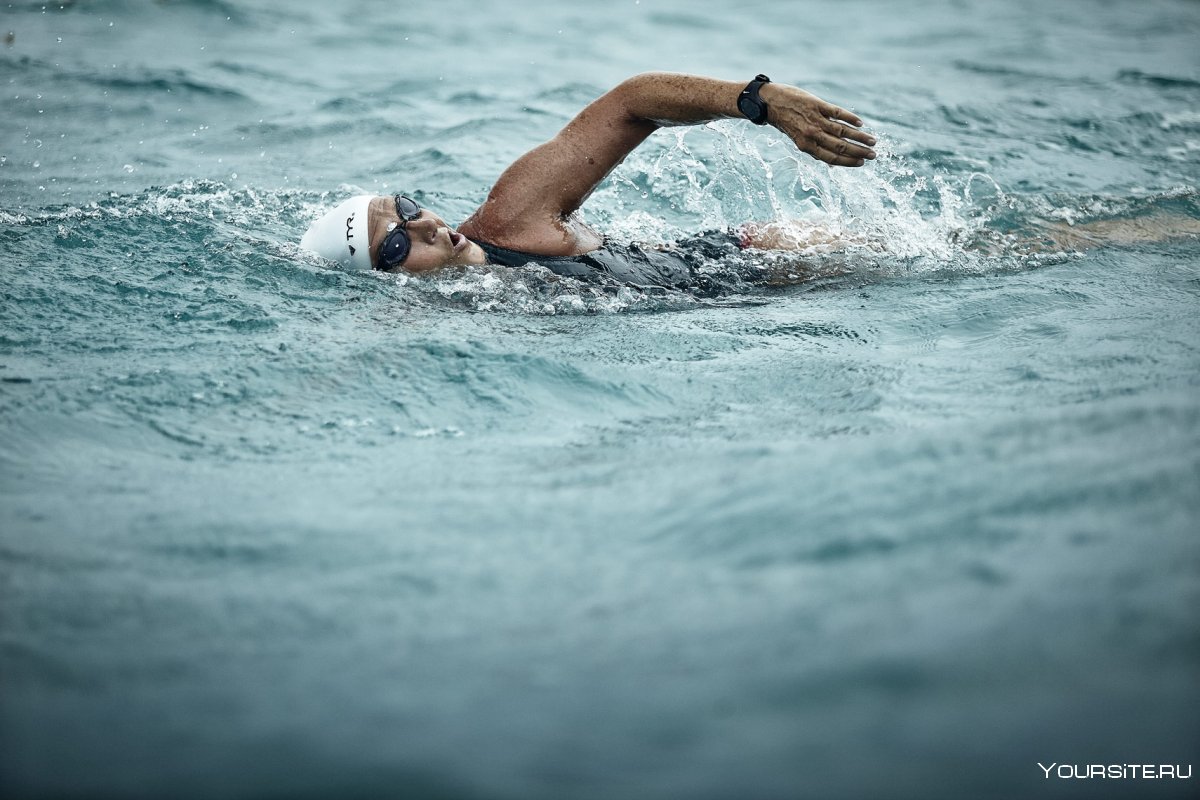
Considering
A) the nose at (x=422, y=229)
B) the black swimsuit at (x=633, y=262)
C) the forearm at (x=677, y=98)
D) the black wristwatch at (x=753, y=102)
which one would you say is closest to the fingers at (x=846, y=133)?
the black wristwatch at (x=753, y=102)

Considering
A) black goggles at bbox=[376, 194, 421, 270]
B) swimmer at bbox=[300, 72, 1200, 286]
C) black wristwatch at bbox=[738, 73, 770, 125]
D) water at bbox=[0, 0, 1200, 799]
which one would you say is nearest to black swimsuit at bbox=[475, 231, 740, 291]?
swimmer at bbox=[300, 72, 1200, 286]

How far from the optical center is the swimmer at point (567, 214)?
5.12 m

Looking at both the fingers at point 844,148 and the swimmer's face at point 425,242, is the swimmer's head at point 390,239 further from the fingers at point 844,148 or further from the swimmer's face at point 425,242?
the fingers at point 844,148

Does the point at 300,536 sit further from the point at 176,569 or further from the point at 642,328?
the point at 642,328

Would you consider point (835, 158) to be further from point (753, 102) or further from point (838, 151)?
point (753, 102)

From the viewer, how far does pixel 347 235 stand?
5.68 metres

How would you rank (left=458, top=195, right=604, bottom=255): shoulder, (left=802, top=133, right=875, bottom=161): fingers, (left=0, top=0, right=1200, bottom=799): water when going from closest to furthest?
(left=0, top=0, right=1200, bottom=799): water → (left=802, top=133, right=875, bottom=161): fingers → (left=458, top=195, right=604, bottom=255): shoulder

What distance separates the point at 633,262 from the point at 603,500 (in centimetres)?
243

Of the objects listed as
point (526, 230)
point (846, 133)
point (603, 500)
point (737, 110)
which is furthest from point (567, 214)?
point (603, 500)

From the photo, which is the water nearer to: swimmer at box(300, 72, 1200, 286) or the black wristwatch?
swimmer at box(300, 72, 1200, 286)

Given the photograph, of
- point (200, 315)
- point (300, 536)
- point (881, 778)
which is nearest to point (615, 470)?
point (300, 536)

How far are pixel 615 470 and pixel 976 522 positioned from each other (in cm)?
133

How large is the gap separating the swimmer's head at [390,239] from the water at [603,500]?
139mm

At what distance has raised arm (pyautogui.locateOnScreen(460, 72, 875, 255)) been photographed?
479 centimetres
